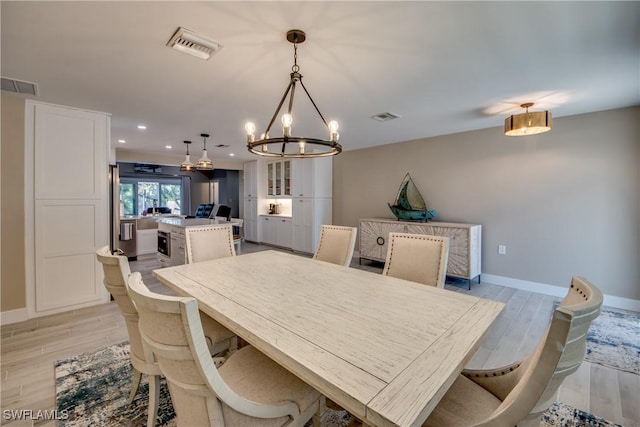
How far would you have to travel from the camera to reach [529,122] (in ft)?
9.58

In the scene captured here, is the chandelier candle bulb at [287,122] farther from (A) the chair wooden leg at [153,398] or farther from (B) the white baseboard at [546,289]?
(B) the white baseboard at [546,289]

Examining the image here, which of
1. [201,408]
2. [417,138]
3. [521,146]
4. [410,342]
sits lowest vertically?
[201,408]

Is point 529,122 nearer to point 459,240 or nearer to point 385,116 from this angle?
point 385,116

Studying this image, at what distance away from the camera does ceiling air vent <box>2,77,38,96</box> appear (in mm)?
2494

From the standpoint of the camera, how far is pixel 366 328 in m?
1.18

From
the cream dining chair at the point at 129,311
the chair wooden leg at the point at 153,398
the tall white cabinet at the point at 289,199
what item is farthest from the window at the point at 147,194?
the chair wooden leg at the point at 153,398

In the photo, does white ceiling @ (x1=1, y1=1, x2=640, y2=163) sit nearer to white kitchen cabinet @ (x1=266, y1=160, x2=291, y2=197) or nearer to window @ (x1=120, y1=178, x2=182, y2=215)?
white kitchen cabinet @ (x1=266, y1=160, x2=291, y2=197)

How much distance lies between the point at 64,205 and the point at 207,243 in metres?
1.99

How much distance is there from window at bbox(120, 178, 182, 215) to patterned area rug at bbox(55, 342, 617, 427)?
9.16 meters

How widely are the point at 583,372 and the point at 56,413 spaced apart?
3.67 m

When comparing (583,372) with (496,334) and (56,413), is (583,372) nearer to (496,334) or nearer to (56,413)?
(496,334)

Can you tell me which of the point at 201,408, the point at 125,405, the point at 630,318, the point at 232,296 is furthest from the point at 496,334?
the point at 125,405

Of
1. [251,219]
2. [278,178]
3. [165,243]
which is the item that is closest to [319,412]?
[165,243]

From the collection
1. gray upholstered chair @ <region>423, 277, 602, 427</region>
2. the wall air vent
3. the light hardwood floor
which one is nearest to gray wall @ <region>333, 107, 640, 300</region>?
the light hardwood floor
